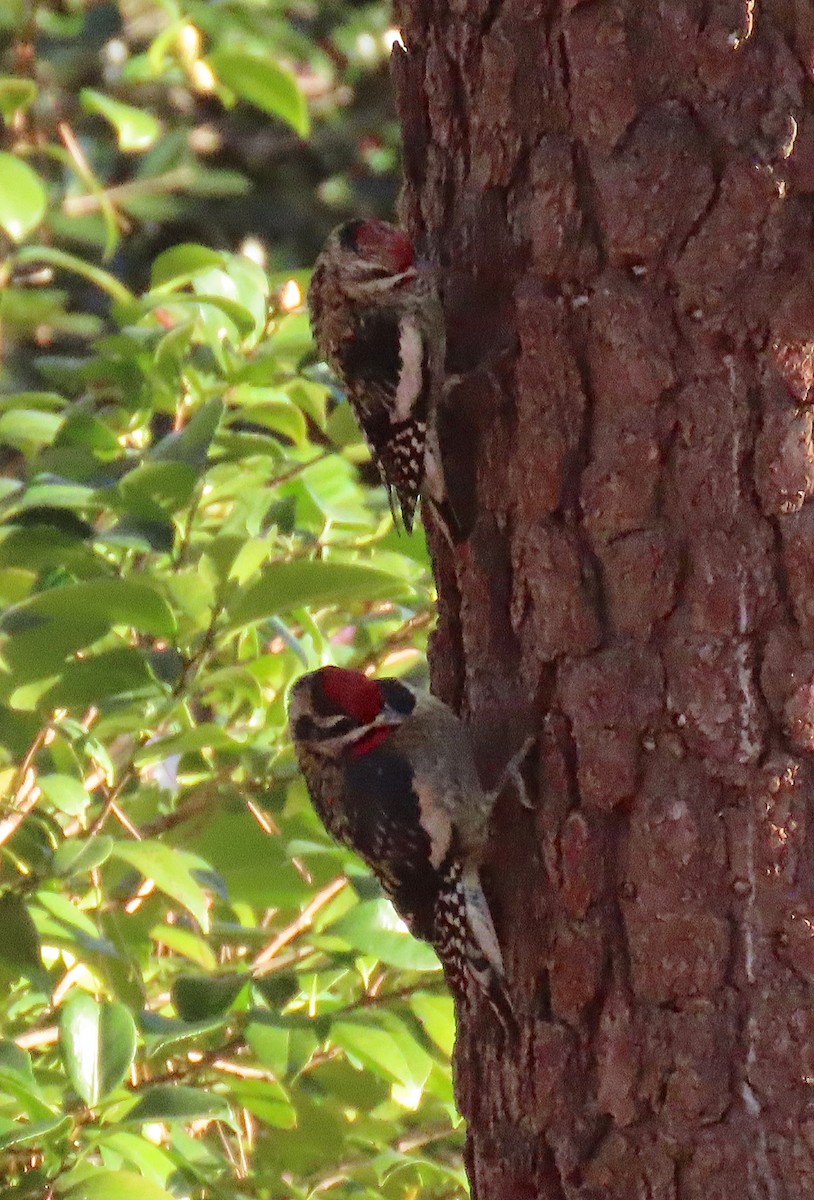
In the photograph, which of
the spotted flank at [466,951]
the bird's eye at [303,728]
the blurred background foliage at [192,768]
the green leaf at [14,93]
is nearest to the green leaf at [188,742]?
the blurred background foliage at [192,768]

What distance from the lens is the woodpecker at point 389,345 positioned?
1.89 meters

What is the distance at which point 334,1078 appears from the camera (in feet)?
7.12

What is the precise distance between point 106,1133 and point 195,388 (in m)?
1.08

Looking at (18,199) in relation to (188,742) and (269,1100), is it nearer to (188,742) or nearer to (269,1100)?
(188,742)

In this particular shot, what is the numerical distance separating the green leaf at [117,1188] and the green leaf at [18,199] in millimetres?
1161

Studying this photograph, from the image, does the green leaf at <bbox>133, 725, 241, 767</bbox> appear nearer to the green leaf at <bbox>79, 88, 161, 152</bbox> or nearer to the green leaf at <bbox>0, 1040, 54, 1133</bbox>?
the green leaf at <bbox>0, 1040, 54, 1133</bbox>

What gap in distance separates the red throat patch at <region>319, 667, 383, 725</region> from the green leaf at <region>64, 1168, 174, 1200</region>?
65 cm

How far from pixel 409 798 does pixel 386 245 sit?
0.80m

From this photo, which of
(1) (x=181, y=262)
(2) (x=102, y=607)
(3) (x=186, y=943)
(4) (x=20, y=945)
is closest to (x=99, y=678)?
(2) (x=102, y=607)

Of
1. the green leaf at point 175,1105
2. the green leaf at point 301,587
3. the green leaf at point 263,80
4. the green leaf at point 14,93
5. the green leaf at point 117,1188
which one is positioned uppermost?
the green leaf at point 14,93

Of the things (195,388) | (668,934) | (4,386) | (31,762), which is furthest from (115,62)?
(668,934)

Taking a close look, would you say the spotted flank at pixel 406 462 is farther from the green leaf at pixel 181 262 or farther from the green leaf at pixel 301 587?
the green leaf at pixel 181 262

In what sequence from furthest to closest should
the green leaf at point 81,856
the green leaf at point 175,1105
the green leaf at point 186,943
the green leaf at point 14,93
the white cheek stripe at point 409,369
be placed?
the green leaf at point 14,93 < the green leaf at point 186,943 < the white cheek stripe at point 409,369 < the green leaf at point 81,856 < the green leaf at point 175,1105

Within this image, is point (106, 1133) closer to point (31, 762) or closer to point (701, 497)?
point (31, 762)
